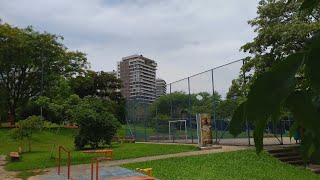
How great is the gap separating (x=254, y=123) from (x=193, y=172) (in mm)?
12977

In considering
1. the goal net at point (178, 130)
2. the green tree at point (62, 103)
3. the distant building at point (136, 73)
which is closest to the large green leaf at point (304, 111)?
the green tree at point (62, 103)

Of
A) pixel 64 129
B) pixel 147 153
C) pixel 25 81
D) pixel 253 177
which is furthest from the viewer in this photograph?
pixel 25 81

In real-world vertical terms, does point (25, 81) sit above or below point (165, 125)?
above

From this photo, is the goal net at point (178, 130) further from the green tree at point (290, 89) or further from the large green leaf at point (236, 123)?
the green tree at point (290, 89)

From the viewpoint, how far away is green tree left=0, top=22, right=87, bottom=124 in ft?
136

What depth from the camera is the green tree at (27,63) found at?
41.4 metres

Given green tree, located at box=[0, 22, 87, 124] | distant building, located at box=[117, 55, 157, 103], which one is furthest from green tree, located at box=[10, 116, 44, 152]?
distant building, located at box=[117, 55, 157, 103]

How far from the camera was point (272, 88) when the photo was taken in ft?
2.02

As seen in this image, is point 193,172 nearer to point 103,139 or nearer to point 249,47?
point 249,47

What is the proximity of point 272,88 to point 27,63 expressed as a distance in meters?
43.5

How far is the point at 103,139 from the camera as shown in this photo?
25.1 metres

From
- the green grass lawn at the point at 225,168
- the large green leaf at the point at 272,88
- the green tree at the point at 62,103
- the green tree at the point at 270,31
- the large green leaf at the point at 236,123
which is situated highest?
the green tree at the point at 270,31

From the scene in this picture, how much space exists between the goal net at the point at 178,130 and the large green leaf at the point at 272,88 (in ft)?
87.0

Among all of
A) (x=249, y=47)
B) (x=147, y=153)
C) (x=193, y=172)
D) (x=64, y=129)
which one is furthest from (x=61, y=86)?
(x=64, y=129)
